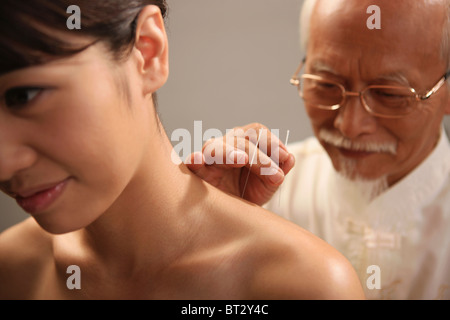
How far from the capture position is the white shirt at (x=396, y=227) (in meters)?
1.52

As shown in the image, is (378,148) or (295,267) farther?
(378,148)

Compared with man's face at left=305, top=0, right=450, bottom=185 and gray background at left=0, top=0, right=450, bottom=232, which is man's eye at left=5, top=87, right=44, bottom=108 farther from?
man's face at left=305, top=0, right=450, bottom=185

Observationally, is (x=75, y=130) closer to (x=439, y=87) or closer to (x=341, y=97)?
(x=341, y=97)

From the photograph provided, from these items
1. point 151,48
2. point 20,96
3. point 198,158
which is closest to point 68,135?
point 20,96

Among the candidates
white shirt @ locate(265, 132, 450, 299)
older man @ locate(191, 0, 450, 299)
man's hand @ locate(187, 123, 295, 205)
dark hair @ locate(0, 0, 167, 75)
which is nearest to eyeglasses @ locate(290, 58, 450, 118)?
older man @ locate(191, 0, 450, 299)

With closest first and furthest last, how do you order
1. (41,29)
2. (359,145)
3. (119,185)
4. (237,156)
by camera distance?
(41,29), (119,185), (237,156), (359,145)

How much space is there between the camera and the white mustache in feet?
4.61

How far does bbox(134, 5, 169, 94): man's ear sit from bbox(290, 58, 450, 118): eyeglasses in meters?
0.63

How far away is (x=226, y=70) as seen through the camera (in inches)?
50.6

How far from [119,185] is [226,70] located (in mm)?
567

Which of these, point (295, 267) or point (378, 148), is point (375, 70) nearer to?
point (378, 148)

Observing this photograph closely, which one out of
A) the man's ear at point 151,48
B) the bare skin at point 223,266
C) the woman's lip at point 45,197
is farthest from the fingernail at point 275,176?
the woman's lip at point 45,197

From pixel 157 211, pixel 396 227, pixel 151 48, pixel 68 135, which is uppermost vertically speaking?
pixel 151 48

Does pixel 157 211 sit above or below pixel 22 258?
above
